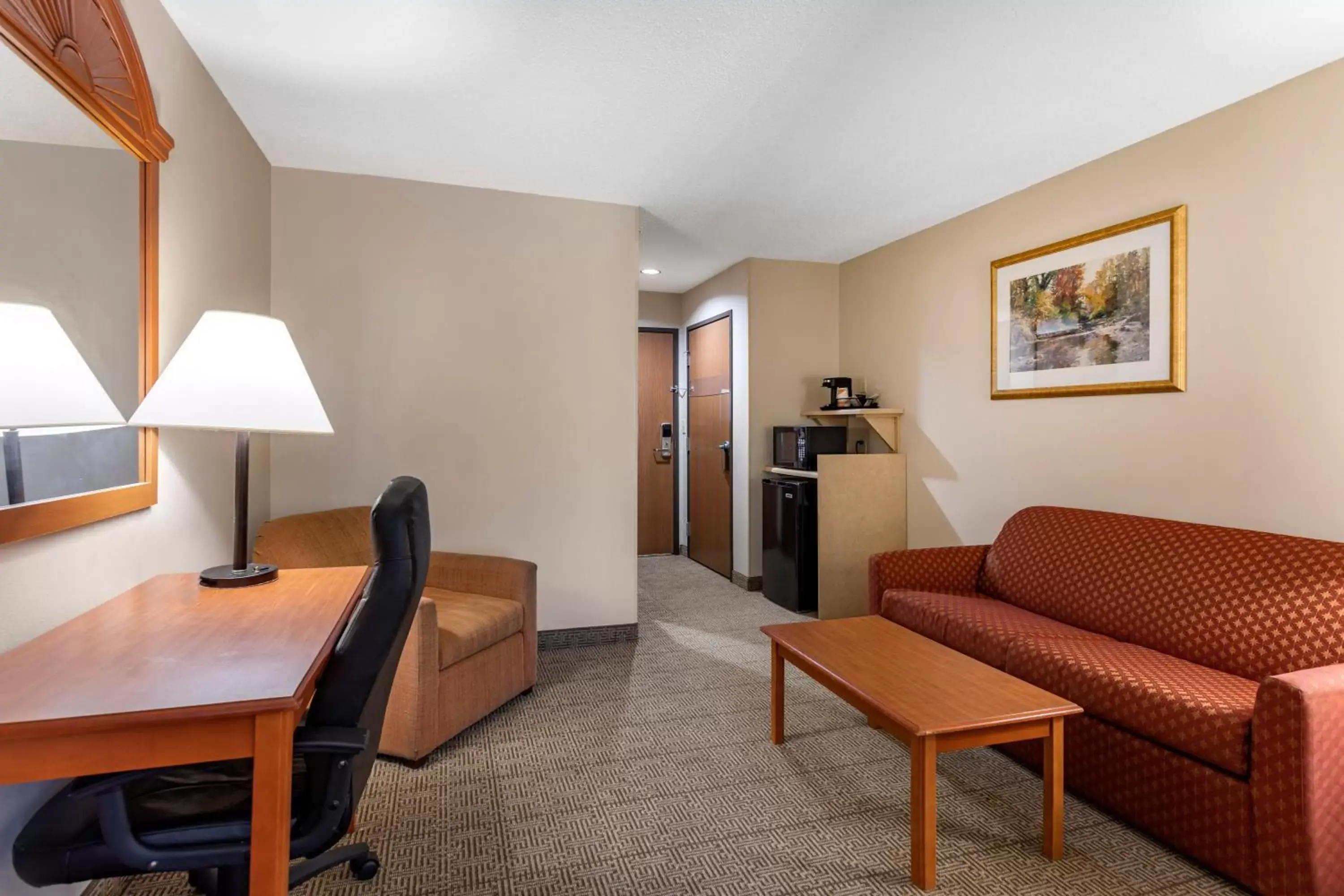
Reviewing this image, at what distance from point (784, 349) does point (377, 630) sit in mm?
4124

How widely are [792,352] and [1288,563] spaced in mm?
3226

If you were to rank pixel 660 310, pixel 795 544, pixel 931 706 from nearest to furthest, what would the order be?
pixel 931 706, pixel 795 544, pixel 660 310

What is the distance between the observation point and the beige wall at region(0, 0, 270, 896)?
1370 millimetres

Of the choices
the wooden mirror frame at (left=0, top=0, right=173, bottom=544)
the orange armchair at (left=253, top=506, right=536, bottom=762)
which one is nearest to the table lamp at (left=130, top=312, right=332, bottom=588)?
the wooden mirror frame at (left=0, top=0, right=173, bottom=544)

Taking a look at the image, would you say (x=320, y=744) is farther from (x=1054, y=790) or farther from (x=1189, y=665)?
(x=1189, y=665)

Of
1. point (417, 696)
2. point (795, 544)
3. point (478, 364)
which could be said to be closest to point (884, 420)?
point (795, 544)

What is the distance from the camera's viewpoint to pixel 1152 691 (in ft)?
6.48

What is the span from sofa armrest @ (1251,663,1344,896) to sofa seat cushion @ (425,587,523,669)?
2446mm

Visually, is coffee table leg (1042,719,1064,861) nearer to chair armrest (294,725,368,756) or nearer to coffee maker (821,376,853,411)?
chair armrest (294,725,368,756)

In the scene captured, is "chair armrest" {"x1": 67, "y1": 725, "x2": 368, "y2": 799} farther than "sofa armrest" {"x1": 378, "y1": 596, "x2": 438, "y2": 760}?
No

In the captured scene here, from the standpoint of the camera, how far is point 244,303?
2.80 m

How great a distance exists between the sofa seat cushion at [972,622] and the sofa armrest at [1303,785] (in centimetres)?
85

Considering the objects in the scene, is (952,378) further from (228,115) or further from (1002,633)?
(228,115)

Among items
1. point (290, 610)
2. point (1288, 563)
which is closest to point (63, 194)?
point (290, 610)
